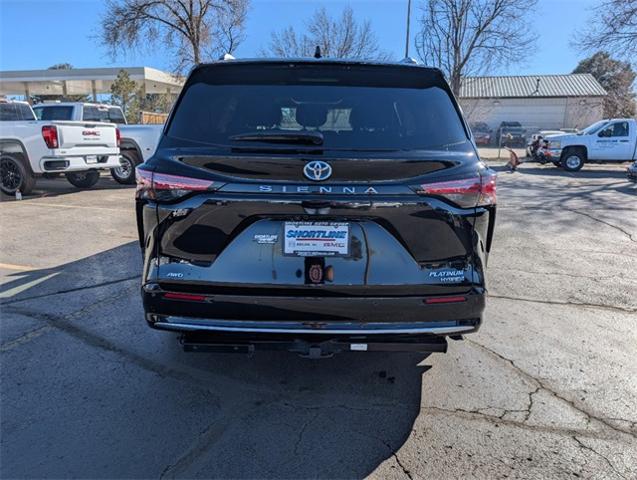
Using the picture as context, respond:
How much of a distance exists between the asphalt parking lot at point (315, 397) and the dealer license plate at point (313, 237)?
3.66 ft

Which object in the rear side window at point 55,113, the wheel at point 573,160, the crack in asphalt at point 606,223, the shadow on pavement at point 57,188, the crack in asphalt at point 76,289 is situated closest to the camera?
the crack in asphalt at point 76,289

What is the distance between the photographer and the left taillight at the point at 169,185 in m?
2.46

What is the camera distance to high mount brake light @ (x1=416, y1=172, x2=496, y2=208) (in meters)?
2.47

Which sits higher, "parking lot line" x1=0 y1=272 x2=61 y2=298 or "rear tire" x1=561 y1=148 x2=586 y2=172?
"rear tire" x1=561 y1=148 x2=586 y2=172

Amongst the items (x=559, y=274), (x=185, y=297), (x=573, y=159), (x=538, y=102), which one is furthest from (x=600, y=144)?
(x=538, y=102)

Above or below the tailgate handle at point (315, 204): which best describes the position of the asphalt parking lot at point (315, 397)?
below

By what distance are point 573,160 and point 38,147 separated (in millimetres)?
19929

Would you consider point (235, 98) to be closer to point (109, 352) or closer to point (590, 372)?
point (109, 352)

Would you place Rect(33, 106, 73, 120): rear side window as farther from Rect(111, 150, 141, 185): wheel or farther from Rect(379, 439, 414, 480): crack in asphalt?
Rect(379, 439, 414, 480): crack in asphalt

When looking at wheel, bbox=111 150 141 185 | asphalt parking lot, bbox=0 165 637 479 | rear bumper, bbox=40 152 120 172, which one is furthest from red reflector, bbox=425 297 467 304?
wheel, bbox=111 150 141 185

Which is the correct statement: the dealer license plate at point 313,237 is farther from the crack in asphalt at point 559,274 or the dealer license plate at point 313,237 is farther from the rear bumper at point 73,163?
the rear bumper at point 73,163

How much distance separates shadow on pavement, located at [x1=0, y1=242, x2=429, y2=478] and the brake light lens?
23.8 ft

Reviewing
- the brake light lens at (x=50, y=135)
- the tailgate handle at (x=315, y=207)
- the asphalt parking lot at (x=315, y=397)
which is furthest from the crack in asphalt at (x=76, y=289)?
the brake light lens at (x=50, y=135)

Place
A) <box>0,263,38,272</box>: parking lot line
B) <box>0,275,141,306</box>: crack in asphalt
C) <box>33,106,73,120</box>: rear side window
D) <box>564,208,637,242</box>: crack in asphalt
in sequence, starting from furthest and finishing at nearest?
<box>33,106,73,120</box>: rear side window, <box>564,208,637,242</box>: crack in asphalt, <box>0,263,38,272</box>: parking lot line, <box>0,275,141,306</box>: crack in asphalt
